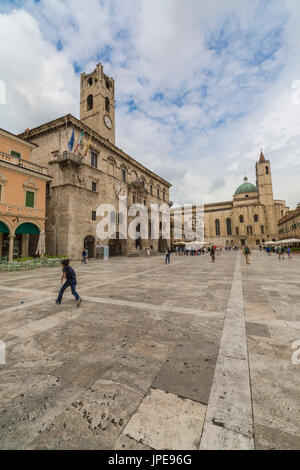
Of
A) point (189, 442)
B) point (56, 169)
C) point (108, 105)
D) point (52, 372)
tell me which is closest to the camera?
point (189, 442)

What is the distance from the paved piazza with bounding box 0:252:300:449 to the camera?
170 centimetres

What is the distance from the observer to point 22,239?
18.0m

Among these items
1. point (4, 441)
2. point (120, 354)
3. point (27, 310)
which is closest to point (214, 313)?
point (120, 354)

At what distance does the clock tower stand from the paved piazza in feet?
98.3

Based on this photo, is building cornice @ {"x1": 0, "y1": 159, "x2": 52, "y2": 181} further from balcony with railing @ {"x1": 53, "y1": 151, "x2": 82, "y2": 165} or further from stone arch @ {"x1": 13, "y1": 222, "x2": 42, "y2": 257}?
stone arch @ {"x1": 13, "y1": 222, "x2": 42, "y2": 257}

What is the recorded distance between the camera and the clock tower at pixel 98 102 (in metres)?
28.5

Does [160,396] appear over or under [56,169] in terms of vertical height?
under

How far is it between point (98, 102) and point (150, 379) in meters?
34.6

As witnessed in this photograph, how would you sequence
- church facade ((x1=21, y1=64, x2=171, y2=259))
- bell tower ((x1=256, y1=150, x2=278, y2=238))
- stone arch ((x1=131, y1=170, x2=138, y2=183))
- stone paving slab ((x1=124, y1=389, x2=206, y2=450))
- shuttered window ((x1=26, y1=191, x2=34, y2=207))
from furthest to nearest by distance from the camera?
bell tower ((x1=256, y1=150, x2=278, y2=238)) < stone arch ((x1=131, y1=170, x2=138, y2=183)) < church facade ((x1=21, y1=64, x2=171, y2=259)) < shuttered window ((x1=26, y1=191, x2=34, y2=207)) < stone paving slab ((x1=124, y1=389, x2=206, y2=450))

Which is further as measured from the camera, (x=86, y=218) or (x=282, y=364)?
(x=86, y=218)

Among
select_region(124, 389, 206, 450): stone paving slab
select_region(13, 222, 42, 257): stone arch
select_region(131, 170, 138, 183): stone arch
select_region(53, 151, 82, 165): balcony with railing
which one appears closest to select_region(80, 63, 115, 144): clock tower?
select_region(131, 170, 138, 183): stone arch

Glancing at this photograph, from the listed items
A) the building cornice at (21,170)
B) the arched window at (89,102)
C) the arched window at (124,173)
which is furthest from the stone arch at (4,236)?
the arched window at (89,102)

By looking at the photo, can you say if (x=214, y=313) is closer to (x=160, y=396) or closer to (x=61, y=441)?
(x=160, y=396)

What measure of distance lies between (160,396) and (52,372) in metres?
1.52
